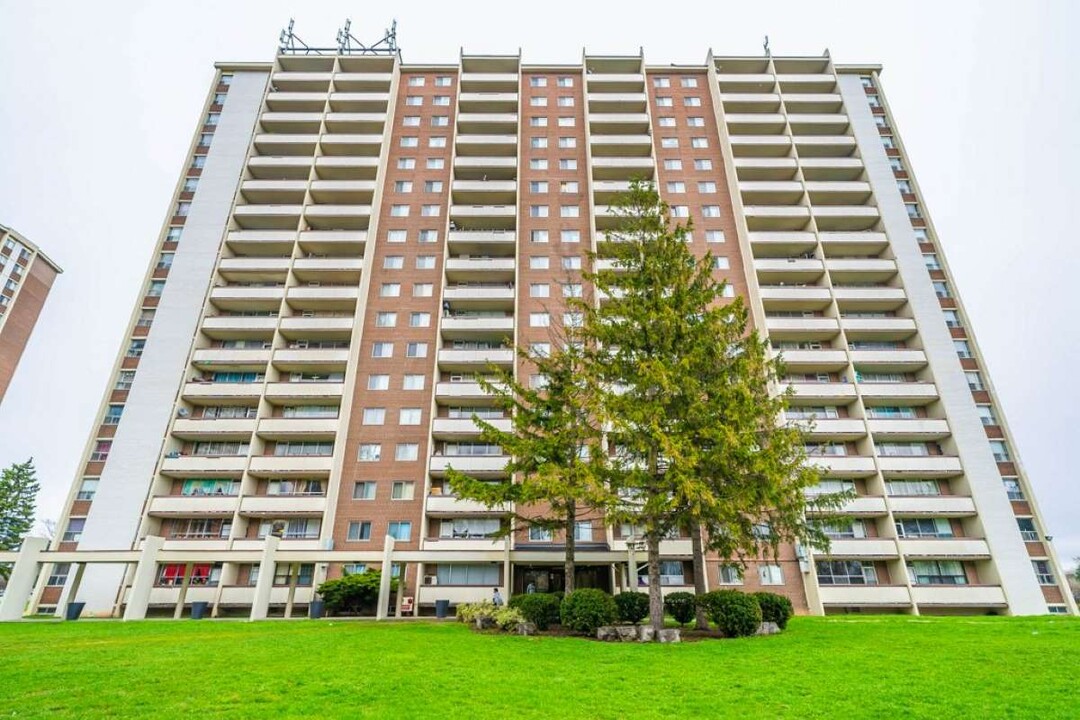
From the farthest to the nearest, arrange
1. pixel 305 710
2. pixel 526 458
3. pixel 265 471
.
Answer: pixel 265 471 < pixel 526 458 < pixel 305 710

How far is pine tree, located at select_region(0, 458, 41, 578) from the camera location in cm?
6078

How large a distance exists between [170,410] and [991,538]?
56.7 meters

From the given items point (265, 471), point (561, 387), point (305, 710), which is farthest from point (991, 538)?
point (265, 471)

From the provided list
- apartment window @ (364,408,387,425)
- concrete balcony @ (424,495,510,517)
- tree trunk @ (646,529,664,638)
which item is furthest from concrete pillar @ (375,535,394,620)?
tree trunk @ (646,529,664,638)

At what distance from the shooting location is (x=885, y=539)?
35719 mm

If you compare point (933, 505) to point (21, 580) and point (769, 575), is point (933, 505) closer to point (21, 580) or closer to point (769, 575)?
point (769, 575)

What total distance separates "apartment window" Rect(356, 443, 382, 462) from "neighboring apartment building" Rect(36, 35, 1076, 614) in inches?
8.8

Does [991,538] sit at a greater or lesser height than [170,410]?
lesser

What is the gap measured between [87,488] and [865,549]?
52042mm

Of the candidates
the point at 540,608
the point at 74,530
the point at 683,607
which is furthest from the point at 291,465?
the point at 683,607

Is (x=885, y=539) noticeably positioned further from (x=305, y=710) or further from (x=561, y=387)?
(x=305, y=710)

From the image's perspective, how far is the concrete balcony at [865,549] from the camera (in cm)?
3516

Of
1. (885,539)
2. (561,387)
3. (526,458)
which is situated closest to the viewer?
(526,458)

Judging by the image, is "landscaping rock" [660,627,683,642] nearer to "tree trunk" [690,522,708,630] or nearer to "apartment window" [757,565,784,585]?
"tree trunk" [690,522,708,630]
